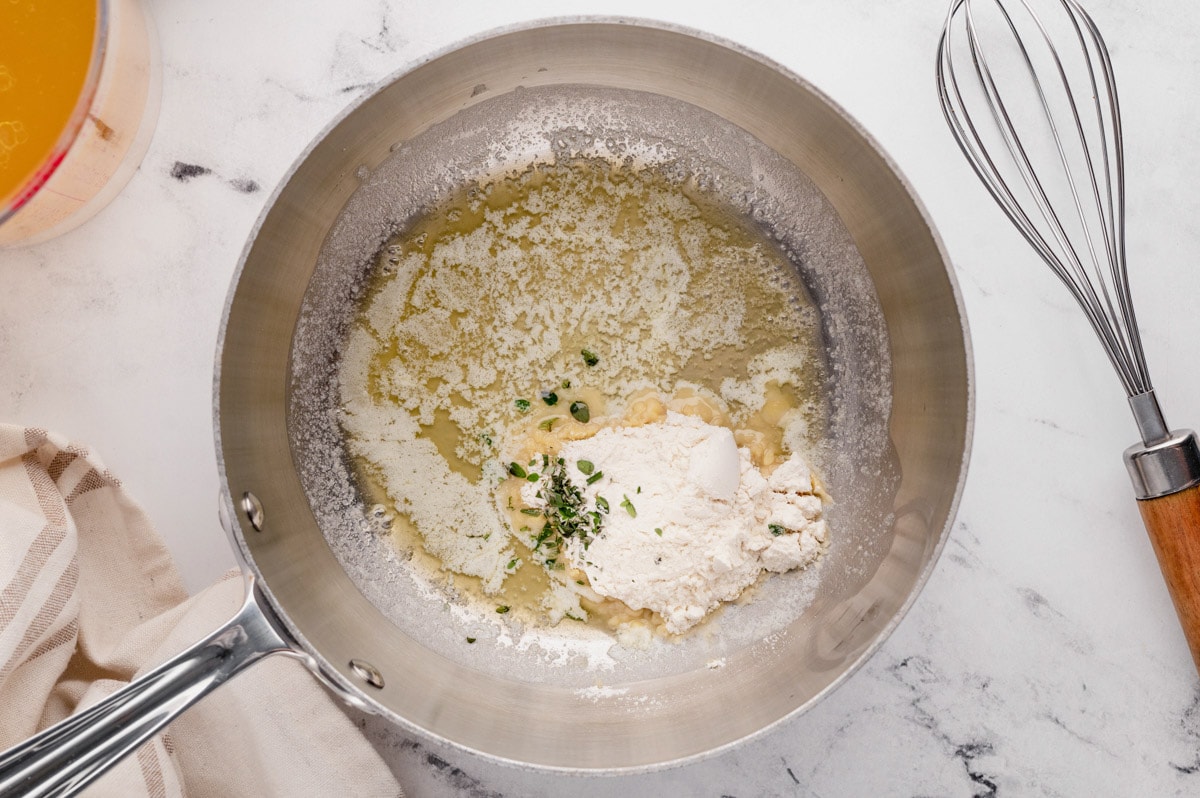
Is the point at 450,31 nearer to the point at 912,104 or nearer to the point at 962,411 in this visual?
the point at 912,104

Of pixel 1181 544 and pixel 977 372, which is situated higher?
pixel 977 372

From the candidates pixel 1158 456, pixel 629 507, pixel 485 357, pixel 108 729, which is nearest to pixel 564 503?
pixel 629 507

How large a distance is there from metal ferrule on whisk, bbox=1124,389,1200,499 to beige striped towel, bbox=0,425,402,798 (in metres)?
0.94

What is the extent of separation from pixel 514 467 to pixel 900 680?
0.55m

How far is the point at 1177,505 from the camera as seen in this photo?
2.95ft

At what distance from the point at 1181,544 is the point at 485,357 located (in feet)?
2.78

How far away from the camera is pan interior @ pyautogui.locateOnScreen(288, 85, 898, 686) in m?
1.02

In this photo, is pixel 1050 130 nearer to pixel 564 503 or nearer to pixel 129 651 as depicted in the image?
pixel 564 503

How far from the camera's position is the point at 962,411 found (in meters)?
0.88

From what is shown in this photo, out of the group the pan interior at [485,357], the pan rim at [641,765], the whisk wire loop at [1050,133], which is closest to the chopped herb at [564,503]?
the pan interior at [485,357]

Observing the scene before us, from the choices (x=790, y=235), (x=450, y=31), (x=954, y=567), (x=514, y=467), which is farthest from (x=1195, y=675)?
(x=450, y=31)

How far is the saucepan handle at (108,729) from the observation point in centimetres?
72

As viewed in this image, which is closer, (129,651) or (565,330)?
(129,651)

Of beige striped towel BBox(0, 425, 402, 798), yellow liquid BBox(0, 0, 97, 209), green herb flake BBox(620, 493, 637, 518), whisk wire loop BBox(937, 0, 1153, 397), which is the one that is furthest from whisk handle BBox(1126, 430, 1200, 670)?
yellow liquid BBox(0, 0, 97, 209)
